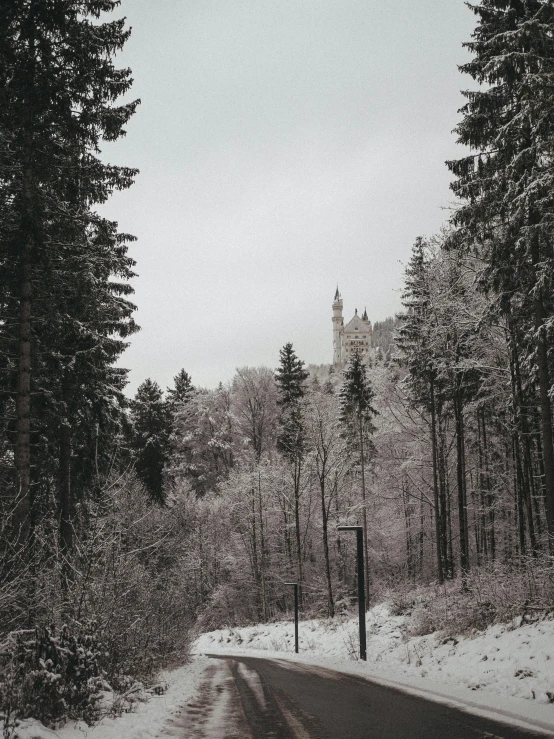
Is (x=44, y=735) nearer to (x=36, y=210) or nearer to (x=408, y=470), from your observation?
(x=36, y=210)

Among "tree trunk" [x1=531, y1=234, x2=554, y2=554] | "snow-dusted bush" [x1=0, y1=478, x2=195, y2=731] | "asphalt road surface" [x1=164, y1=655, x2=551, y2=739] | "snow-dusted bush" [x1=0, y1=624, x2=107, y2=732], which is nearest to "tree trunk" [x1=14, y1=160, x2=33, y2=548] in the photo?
"snow-dusted bush" [x1=0, y1=478, x2=195, y2=731]

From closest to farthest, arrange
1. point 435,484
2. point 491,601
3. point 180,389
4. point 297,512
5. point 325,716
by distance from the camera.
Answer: point 325,716, point 491,601, point 435,484, point 297,512, point 180,389

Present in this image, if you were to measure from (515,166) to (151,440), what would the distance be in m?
39.3


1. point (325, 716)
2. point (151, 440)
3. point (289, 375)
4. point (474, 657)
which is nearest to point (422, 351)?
point (474, 657)

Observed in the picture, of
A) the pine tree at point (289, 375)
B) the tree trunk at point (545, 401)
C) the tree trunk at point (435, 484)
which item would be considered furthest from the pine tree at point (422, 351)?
the pine tree at point (289, 375)

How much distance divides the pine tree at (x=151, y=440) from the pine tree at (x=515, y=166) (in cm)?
3264

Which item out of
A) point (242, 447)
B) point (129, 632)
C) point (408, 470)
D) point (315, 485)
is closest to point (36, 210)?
point (129, 632)

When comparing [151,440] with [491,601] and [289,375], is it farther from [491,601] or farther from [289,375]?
[491,601]

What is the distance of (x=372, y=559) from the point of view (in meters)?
40.8

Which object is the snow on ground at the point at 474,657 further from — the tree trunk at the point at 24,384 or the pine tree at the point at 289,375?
the pine tree at the point at 289,375

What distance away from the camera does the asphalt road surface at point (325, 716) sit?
6.31 meters

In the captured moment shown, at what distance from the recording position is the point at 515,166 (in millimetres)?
12875

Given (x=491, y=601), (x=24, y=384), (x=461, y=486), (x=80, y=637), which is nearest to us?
(x=80, y=637)

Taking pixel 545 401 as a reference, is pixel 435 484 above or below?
below
